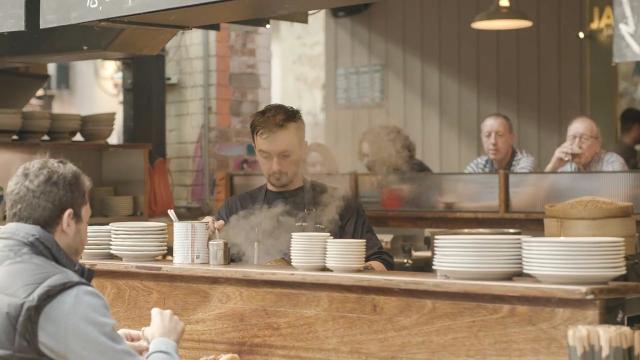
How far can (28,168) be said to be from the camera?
3.01 metres

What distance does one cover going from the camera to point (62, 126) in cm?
763

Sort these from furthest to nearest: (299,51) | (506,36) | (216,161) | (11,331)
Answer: (299,51) → (216,161) → (506,36) → (11,331)

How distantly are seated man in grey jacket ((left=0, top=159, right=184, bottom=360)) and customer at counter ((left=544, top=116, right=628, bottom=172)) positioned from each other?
468 centimetres

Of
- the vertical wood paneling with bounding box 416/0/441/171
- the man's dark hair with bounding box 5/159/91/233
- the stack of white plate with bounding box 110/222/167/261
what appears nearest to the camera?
the man's dark hair with bounding box 5/159/91/233

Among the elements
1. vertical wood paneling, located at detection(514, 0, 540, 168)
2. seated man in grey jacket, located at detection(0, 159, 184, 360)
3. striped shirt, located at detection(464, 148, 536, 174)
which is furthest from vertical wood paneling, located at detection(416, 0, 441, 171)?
seated man in grey jacket, located at detection(0, 159, 184, 360)

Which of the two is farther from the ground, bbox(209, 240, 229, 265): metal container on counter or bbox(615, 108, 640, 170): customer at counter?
bbox(615, 108, 640, 170): customer at counter

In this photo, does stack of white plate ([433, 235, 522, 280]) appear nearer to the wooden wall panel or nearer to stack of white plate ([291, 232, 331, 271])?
stack of white plate ([291, 232, 331, 271])

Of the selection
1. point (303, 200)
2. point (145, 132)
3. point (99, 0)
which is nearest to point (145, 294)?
point (303, 200)

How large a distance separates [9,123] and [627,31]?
197 inches

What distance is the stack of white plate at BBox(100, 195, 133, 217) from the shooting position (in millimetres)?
7859

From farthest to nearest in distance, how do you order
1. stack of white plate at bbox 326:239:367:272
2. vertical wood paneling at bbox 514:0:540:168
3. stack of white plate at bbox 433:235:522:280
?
1. vertical wood paneling at bbox 514:0:540:168
2. stack of white plate at bbox 326:239:367:272
3. stack of white plate at bbox 433:235:522:280

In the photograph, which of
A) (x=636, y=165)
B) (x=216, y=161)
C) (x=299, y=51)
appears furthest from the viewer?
(x=299, y=51)

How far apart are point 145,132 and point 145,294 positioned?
14.5 feet

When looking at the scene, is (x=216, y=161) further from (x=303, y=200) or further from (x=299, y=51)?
(x=303, y=200)
